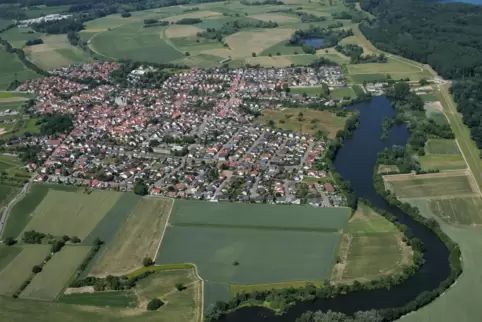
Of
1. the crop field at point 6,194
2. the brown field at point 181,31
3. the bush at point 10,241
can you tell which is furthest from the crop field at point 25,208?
the brown field at point 181,31

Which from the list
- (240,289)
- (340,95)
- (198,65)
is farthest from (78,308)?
(198,65)

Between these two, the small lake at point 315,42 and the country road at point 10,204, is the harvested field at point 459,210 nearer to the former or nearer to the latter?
the country road at point 10,204

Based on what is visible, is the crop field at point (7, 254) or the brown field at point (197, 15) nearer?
the crop field at point (7, 254)

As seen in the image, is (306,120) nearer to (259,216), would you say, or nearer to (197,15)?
(259,216)

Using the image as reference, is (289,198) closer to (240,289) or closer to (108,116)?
(240,289)

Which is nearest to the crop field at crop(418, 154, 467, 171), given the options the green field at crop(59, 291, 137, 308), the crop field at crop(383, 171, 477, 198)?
the crop field at crop(383, 171, 477, 198)

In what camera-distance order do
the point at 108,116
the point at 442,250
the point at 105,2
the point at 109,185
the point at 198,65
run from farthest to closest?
the point at 105,2 < the point at 198,65 < the point at 108,116 < the point at 109,185 < the point at 442,250
